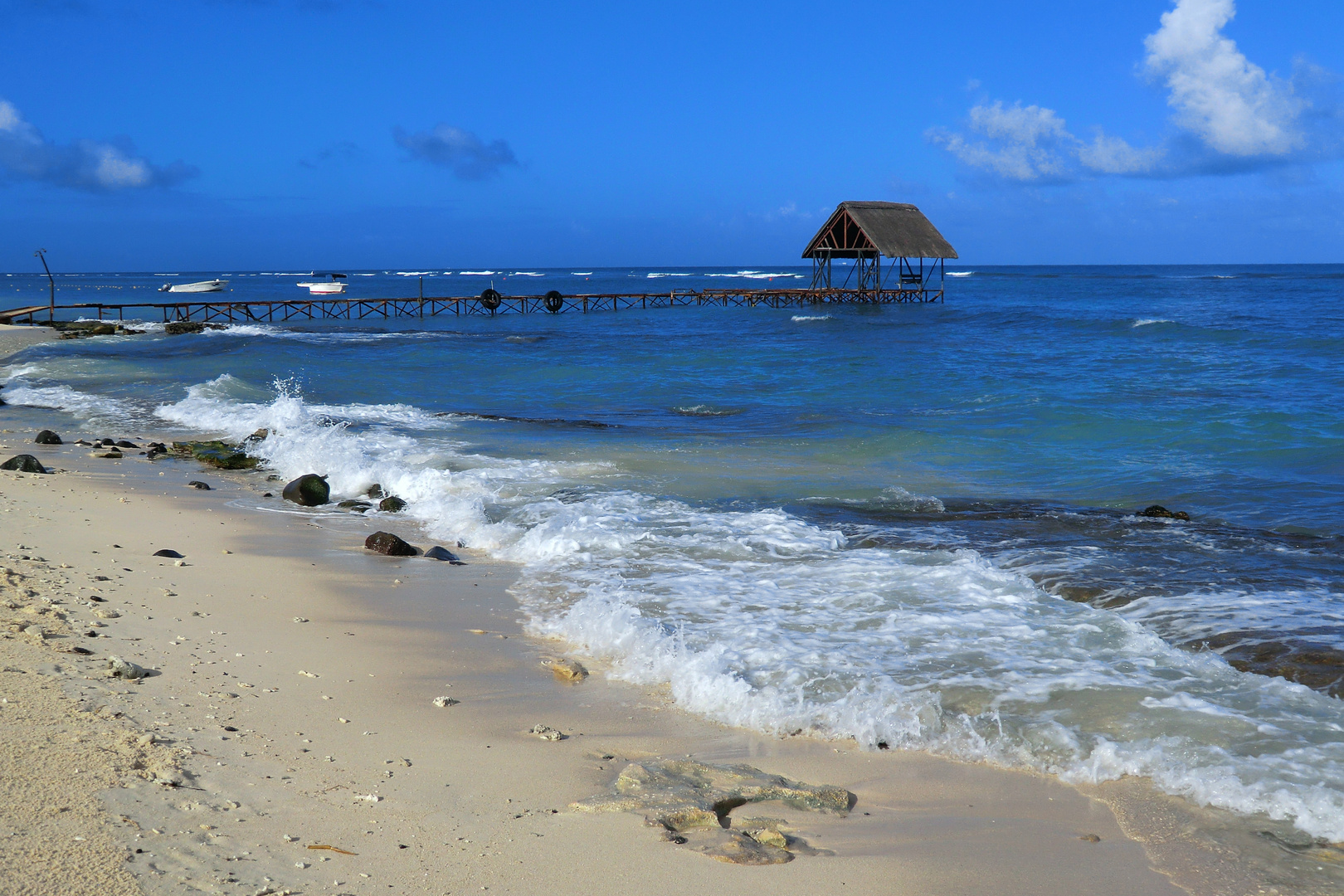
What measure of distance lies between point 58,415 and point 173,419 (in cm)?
188

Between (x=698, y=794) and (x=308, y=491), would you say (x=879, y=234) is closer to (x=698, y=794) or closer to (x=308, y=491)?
(x=308, y=491)

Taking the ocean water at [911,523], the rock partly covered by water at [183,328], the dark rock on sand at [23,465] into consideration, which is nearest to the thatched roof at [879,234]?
the ocean water at [911,523]

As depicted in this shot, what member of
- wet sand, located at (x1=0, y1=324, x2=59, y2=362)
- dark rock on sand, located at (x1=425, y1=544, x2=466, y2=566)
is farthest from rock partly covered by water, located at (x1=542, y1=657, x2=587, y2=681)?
wet sand, located at (x1=0, y1=324, x2=59, y2=362)

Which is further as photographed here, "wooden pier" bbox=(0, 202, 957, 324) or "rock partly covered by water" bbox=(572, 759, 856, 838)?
"wooden pier" bbox=(0, 202, 957, 324)

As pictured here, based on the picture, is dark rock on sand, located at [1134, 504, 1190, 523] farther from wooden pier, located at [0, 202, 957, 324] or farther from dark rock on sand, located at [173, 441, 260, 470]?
wooden pier, located at [0, 202, 957, 324]

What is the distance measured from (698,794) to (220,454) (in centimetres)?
985

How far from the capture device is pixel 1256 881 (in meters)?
3.05

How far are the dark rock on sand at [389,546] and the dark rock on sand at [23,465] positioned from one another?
4.48 m

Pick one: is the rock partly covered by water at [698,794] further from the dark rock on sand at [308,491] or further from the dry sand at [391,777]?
the dark rock on sand at [308,491]

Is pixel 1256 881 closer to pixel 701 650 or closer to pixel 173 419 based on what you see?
pixel 701 650

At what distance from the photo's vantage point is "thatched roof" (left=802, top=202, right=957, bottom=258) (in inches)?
1647

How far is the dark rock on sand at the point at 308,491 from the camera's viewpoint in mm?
8984

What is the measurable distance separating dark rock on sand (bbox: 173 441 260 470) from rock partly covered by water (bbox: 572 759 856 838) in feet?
29.0

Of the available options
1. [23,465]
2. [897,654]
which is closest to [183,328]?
[23,465]
